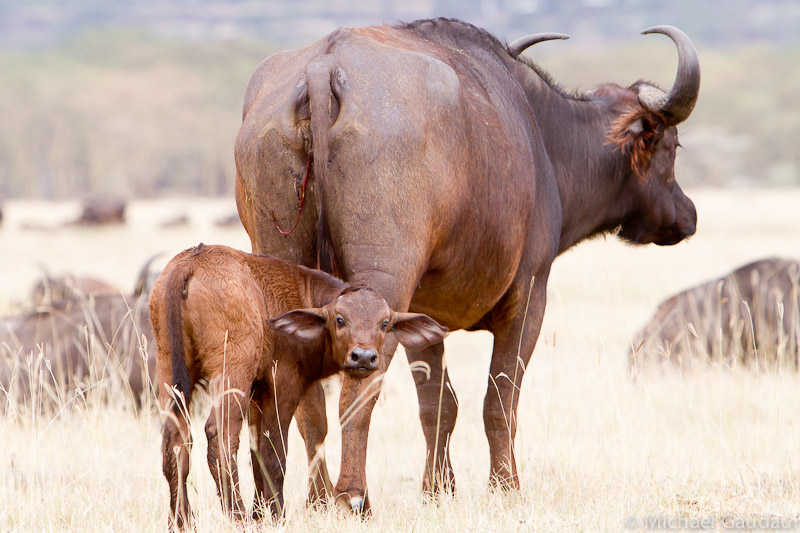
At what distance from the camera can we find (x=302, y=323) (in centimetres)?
Result: 450

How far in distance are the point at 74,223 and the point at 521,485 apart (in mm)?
27353

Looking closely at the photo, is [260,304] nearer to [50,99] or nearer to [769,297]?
[769,297]

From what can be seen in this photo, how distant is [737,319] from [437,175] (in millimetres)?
6434

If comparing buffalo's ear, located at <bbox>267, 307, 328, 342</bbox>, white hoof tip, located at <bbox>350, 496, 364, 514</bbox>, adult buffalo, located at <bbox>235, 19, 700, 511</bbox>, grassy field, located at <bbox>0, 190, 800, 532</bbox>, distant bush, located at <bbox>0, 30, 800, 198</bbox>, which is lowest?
grassy field, located at <bbox>0, 190, 800, 532</bbox>

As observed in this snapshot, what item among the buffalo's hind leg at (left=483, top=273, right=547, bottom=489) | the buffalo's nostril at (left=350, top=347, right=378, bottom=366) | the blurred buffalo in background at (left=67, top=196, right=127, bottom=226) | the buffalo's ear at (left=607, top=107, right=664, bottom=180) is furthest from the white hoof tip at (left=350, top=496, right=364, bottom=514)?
the blurred buffalo in background at (left=67, top=196, right=127, bottom=226)

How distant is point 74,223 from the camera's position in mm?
31016

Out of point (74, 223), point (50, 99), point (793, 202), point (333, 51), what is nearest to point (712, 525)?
point (333, 51)

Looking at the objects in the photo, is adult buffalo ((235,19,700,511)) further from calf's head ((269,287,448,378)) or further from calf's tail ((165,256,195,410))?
calf's tail ((165,256,195,410))

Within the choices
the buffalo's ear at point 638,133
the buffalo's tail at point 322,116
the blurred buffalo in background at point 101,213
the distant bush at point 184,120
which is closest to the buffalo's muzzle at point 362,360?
the buffalo's tail at point 322,116

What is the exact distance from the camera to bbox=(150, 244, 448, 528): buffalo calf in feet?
14.4

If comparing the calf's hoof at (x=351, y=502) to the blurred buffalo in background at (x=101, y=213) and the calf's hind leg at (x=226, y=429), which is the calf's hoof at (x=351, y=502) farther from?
the blurred buffalo in background at (x=101, y=213)

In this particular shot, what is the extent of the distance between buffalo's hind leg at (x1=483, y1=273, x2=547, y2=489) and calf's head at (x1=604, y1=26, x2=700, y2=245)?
126cm

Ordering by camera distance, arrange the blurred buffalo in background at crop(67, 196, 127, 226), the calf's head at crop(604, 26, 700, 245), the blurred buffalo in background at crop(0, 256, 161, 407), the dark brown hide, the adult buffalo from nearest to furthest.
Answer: the adult buffalo < the calf's head at crop(604, 26, 700, 245) < the blurred buffalo in background at crop(0, 256, 161, 407) < the dark brown hide < the blurred buffalo in background at crop(67, 196, 127, 226)

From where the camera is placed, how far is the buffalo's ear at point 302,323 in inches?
174
